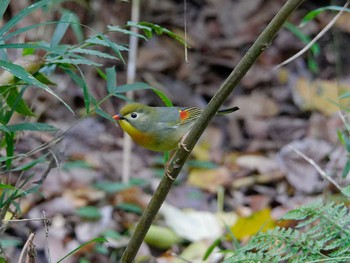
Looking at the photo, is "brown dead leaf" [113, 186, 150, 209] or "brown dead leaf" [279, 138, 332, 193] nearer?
"brown dead leaf" [113, 186, 150, 209]

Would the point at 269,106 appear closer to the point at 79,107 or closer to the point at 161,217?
the point at 79,107

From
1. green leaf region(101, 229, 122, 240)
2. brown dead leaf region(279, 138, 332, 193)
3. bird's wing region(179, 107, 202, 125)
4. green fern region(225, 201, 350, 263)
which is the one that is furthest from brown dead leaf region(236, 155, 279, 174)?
green fern region(225, 201, 350, 263)

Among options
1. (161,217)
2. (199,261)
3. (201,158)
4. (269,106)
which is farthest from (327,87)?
(199,261)

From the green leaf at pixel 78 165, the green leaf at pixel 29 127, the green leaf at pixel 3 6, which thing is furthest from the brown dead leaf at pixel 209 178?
the green leaf at pixel 3 6

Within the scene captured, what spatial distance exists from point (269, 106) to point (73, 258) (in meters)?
3.66

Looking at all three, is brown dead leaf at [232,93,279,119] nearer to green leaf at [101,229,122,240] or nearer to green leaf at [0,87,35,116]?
green leaf at [101,229,122,240]

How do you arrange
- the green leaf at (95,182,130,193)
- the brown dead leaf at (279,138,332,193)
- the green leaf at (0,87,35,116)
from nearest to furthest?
the green leaf at (0,87,35,116), the green leaf at (95,182,130,193), the brown dead leaf at (279,138,332,193)

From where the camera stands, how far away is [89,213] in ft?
15.2

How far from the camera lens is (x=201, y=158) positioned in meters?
6.30

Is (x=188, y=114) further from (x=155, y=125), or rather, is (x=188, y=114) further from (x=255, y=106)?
(x=255, y=106)

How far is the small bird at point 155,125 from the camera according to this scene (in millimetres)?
3535

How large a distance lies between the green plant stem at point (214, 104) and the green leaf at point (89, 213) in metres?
2.48

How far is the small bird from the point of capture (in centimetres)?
354

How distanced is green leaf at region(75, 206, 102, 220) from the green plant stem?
2478mm
